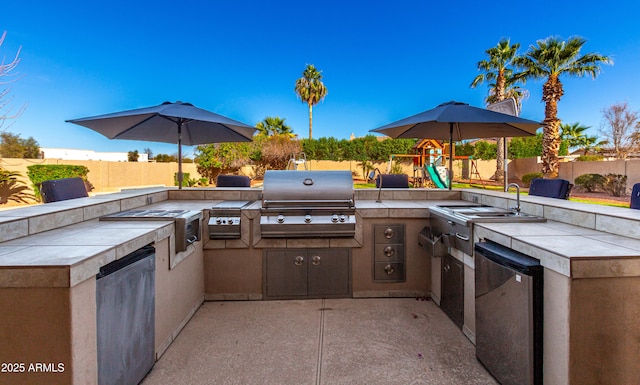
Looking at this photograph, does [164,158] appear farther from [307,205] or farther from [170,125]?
[307,205]

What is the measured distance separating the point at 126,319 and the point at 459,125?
4.33 metres

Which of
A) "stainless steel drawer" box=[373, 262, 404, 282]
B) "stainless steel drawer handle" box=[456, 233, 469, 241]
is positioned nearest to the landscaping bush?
"stainless steel drawer" box=[373, 262, 404, 282]

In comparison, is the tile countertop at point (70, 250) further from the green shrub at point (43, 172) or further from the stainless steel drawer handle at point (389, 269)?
the green shrub at point (43, 172)

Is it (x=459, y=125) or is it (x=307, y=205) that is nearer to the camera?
(x=307, y=205)

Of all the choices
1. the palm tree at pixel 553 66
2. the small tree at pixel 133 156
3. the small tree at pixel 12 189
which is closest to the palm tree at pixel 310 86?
the palm tree at pixel 553 66

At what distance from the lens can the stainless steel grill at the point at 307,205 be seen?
2982 mm

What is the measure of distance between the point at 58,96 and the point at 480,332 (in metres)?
26.9

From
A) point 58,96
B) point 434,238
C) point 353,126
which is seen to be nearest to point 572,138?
point 353,126

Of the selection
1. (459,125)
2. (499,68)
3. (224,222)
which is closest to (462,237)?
(224,222)

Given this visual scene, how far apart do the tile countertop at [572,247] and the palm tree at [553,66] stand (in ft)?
41.8

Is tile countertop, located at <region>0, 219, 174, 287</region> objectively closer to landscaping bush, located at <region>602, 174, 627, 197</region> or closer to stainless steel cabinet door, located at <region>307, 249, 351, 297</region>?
stainless steel cabinet door, located at <region>307, 249, 351, 297</region>

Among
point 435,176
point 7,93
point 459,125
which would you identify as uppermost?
point 7,93

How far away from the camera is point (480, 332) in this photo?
201 cm

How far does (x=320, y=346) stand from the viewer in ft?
7.82
